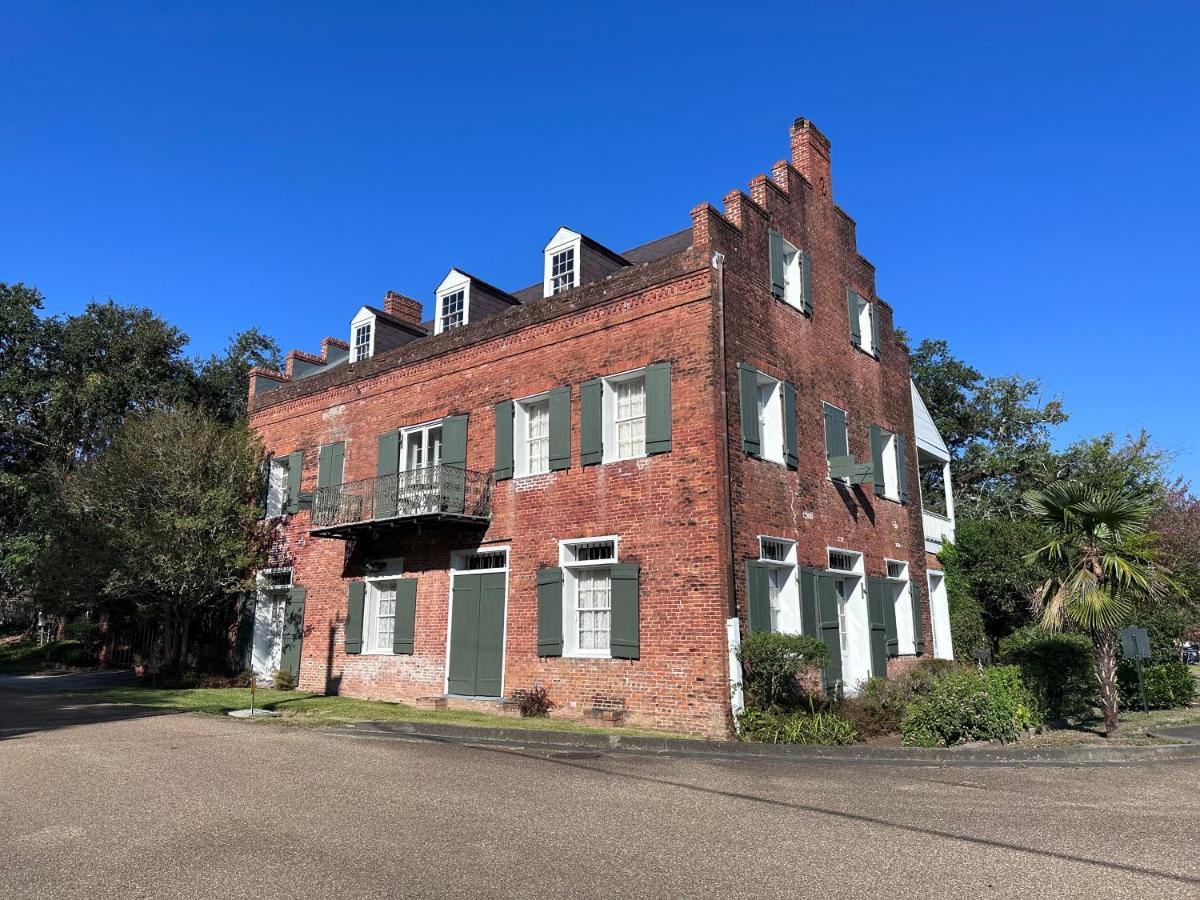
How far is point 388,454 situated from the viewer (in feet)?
58.7

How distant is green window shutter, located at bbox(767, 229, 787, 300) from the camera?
608 inches

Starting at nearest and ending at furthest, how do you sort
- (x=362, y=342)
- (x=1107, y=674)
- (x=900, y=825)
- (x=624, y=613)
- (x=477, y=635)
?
(x=900, y=825)
(x=1107, y=674)
(x=624, y=613)
(x=477, y=635)
(x=362, y=342)

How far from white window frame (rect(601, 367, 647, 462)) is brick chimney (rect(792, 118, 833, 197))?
6958 millimetres

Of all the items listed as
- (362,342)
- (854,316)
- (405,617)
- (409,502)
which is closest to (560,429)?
(409,502)

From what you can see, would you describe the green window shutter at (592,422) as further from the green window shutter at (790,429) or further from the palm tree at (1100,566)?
the palm tree at (1100,566)

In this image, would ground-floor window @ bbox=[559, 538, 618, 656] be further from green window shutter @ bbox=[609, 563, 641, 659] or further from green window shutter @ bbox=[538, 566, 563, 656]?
→ green window shutter @ bbox=[609, 563, 641, 659]

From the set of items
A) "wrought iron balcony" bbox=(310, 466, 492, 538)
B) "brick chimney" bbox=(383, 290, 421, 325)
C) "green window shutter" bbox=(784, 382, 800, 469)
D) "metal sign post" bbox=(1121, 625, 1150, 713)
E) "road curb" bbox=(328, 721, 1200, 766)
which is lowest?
"road curb" bbox=(328, 721, 1200, 766)

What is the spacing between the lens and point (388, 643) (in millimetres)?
17188

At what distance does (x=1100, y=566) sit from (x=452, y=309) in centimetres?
1404

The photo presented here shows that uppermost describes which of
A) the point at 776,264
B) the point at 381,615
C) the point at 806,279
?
the point at 806,279

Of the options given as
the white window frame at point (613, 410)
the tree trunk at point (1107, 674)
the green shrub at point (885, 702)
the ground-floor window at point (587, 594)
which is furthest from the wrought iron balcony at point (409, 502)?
the tree trunk at point (1107, 674)

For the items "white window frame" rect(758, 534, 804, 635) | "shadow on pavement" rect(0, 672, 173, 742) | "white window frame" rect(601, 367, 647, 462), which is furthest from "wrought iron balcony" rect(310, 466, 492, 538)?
"white window frame" rect(758, 534, 804, 635)

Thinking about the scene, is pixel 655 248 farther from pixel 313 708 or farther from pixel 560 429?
pixel 313 708

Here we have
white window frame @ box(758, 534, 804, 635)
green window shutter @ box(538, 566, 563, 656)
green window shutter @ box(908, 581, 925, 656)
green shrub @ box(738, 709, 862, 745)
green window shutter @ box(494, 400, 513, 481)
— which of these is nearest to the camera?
green shrub @ box(738, 709, 862, 745)
